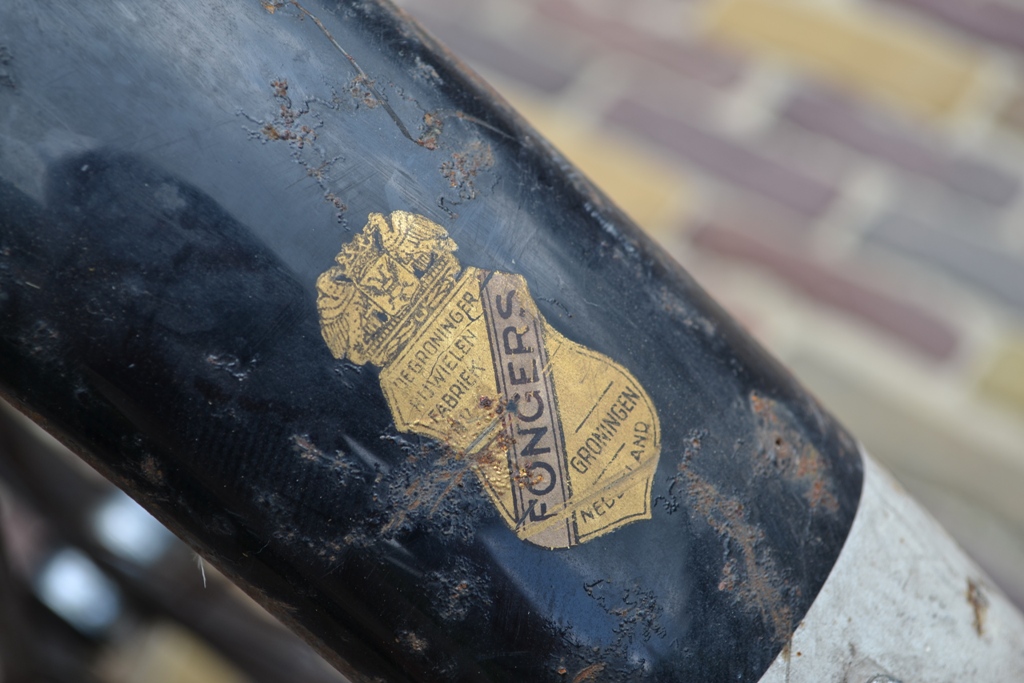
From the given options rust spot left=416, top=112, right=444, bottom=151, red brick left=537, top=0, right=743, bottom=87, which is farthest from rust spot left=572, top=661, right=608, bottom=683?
red brick left=537, top=0, right=743, bottom=87

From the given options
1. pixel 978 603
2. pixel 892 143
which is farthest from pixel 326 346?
pixel 892 143

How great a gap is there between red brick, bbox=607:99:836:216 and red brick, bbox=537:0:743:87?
0.09 metres

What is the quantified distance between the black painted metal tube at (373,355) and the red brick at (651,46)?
40.1 inches

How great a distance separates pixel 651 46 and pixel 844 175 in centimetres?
35

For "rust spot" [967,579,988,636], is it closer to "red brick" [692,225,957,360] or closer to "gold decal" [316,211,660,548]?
"gold decal" [316,211,660,548]

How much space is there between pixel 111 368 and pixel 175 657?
35.8 inches

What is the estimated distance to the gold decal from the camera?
38 cm

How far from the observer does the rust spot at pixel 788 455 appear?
469mm

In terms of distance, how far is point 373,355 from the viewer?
377 mm

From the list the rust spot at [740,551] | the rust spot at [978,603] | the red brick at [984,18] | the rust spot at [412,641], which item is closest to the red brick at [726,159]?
the red brick at [984,18]

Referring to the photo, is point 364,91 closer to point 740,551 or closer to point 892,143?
point 740,551

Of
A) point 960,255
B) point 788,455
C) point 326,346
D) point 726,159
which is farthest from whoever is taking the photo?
point 726,159

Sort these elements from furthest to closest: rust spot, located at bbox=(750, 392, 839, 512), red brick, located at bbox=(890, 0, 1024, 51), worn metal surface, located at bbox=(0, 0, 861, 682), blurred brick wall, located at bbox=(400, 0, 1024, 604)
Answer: red brick, located at bbox=(890, 0, 1024, 51)
blurred brick wall, located at bbox=(400, 0, 1024, 604)
rust spot, located at bbox=(750, 392, 839, 512)
worn metal surface, located at bbox=(0, 0, 861, 682)

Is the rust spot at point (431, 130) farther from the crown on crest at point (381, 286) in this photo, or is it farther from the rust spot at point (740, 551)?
the rust spot at point (740, 551)
